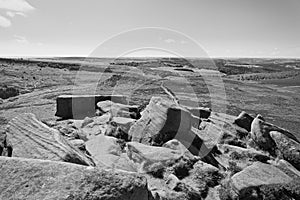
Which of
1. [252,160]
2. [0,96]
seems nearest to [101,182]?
[252,160]

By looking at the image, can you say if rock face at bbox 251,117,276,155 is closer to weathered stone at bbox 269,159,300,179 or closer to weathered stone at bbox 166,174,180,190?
weathered stone at bbox 269,159,300,179

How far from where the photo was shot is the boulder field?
4.11 meters

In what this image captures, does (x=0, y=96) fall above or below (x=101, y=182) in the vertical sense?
below

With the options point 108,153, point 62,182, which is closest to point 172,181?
point 108,153

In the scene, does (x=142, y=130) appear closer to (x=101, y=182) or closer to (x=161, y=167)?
(x=161, y=167)

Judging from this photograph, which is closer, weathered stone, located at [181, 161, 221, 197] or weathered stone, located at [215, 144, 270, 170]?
weathered stone, located at [181, 161, 221, 197]

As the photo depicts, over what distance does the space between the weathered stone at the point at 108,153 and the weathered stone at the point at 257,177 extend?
305 centimetres

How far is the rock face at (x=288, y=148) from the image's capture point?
8.86 metres

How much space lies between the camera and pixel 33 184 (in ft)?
13.0

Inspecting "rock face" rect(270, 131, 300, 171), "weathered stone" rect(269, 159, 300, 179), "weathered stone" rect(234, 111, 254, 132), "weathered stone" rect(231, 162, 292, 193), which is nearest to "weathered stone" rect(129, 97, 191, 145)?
"weathered stone" rect(231, 162, 292, 193)

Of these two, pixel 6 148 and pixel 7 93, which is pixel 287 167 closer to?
pixel 6 148

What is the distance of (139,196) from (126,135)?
20.7 feet

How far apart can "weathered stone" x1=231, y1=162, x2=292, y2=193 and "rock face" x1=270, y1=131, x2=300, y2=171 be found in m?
1.45

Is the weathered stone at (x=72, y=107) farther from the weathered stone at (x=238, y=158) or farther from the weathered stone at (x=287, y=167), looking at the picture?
the weathered stone at (x=287, y=167)
